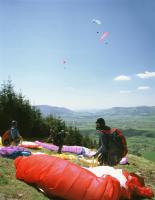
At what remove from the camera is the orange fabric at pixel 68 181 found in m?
8.83

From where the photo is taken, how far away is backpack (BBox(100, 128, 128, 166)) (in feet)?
36.8

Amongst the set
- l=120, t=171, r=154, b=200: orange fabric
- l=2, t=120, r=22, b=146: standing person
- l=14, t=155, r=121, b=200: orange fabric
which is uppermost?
l=2, t=120, r=22, b=146: standing person

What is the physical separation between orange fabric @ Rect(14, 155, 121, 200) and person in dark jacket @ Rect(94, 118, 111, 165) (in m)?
1.80

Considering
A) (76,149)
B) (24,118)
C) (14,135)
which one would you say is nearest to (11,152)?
(14,135)

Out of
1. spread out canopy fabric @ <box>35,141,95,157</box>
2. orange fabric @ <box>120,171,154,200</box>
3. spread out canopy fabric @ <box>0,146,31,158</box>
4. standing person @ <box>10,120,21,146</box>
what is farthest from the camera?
spread out canopy fabric @ <box>35,141,95,157</box>

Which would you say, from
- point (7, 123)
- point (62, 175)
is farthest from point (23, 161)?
point (7, 123)

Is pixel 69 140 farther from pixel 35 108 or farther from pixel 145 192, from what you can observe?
pixel 145 192

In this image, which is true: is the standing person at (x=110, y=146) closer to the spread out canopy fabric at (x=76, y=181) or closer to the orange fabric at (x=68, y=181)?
the spread out canopy fabric at (x=76, y=181)

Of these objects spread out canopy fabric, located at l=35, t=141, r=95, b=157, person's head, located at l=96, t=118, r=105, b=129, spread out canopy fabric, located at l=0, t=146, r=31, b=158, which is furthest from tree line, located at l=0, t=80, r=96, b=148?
person's head, located at l=96, t=118, r=105, b=129

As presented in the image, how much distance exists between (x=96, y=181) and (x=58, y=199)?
131cm

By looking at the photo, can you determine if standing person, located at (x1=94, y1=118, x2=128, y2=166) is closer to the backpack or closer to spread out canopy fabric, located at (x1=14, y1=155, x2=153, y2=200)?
the backpack

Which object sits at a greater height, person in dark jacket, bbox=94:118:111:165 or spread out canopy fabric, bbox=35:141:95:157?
person in dark jacket, bbox=94:118:111:165

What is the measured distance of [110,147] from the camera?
11336mm

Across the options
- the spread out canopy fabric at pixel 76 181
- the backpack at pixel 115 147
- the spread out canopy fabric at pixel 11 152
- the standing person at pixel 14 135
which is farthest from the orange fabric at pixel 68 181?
the standing person at pixel 14 135
